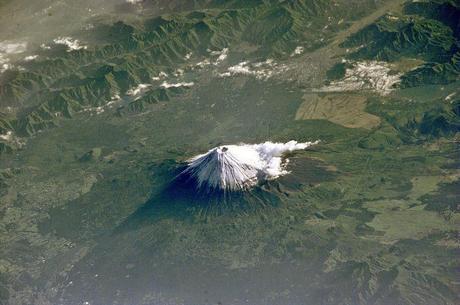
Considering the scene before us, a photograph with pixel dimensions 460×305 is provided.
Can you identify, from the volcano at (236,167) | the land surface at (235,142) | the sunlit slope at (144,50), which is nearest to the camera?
the land surface at (235,142)

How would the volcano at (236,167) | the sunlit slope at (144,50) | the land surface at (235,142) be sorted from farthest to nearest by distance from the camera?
1. the sunlit slope at (144,50)
2. the volcano at (236,167)
3. the land surface at (235,142)

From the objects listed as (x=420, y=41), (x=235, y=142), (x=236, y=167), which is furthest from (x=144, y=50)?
(x=420, y=41)

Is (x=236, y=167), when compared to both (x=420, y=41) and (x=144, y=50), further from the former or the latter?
(x=420, y=41)

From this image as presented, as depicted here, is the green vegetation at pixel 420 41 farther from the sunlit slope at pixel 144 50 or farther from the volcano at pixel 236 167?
the volcano at pixel 236 167

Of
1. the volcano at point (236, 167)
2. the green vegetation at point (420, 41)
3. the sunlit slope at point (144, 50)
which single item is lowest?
the volcano at point (236, 167)

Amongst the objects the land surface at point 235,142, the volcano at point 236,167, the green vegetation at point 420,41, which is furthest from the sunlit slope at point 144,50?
the volcano at point 236,167

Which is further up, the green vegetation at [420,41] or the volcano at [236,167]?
the green vegetation at [420,41]

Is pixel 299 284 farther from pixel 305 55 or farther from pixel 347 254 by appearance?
pixel 305 55

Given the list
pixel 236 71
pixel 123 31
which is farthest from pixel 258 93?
pixel 123 31

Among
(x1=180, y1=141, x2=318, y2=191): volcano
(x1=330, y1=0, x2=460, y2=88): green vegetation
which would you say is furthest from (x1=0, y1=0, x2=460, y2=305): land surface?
(x1=180, y1=141, x2=318, y2=191): volcano
